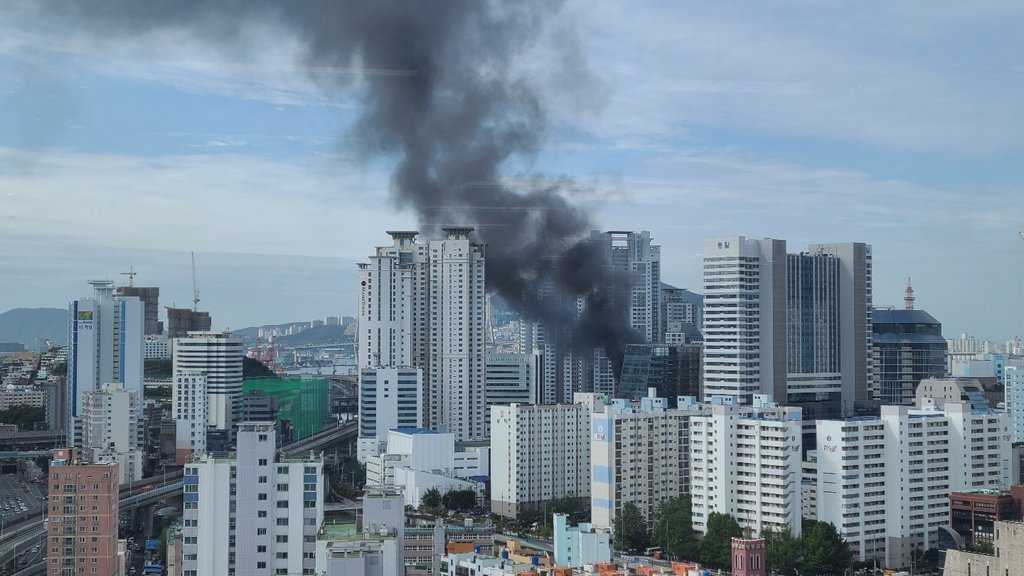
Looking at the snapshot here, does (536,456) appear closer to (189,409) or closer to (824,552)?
(824,552)

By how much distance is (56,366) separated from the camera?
64.1 ft

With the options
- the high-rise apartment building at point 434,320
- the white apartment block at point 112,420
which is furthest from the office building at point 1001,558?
the white apartment block at point 112,420

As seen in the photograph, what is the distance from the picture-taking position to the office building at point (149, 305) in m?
14.5

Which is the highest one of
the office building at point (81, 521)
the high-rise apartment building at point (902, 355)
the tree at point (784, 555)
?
the high-rise apartment building at point (902, 355)

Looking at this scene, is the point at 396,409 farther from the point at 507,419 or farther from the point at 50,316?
the point at 50,316

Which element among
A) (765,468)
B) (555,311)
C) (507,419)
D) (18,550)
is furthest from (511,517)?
(555,311)

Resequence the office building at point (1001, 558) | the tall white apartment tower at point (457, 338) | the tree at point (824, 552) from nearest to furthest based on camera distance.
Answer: the office building at point (1001, 558), the tree at point (824, 552), the tall white apartment tower at point (457, 338)

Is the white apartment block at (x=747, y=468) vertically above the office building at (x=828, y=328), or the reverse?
the office building at (x=828, y=328)

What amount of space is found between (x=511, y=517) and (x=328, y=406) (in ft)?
30.9

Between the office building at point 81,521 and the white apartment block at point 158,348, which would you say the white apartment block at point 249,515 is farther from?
the white apartment block at point 158,348

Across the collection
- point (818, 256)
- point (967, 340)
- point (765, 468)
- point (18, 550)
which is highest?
point (818, 256)

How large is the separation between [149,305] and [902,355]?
892 cm

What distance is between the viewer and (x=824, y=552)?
8.95m

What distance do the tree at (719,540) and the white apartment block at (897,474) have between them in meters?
0.71
